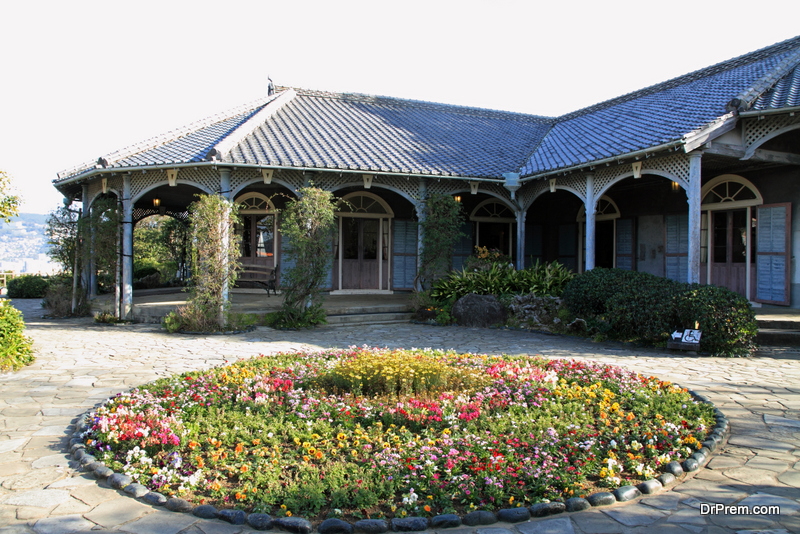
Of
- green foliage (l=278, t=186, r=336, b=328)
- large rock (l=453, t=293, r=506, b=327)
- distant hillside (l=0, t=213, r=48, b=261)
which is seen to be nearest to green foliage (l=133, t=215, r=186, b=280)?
green foliage (l=278, t=186, r=336, b=328)

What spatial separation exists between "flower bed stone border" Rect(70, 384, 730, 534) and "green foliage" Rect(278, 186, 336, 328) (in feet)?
23.2

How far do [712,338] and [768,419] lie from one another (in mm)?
3413

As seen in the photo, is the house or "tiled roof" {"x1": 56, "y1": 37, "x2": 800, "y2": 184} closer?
the house

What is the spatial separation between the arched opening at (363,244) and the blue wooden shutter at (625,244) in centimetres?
631

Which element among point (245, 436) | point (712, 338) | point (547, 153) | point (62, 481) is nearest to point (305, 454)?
point (245, 436)

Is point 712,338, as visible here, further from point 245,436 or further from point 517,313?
point 245,436

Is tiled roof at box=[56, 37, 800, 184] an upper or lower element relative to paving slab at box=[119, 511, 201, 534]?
upper

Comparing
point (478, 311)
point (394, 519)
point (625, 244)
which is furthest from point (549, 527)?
point (625, 244)

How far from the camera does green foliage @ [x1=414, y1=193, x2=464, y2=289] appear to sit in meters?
12.6

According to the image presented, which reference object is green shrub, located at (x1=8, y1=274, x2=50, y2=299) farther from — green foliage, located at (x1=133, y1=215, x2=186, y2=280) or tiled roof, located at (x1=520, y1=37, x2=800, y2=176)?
tiled roof, located at (x1=520, y1=37, x2=800, y2=176)

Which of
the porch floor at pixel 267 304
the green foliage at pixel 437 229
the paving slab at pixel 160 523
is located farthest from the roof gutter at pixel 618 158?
the paving slab at pixel 160 523

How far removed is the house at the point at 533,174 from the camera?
33.5 feet

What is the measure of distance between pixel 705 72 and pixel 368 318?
35.2 feet

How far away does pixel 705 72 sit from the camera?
1391 cm
